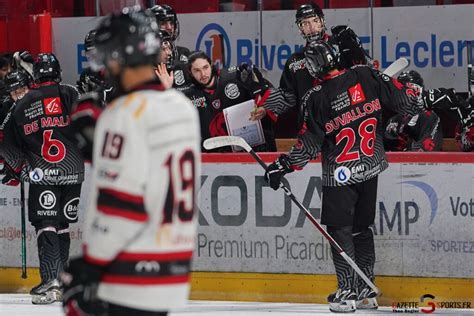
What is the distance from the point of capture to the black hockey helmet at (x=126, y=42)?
11.8 ft

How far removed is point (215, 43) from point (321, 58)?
2.30 m

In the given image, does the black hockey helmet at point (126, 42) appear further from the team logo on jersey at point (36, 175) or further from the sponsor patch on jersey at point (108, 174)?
the team logo on jersey at point (36, 175)

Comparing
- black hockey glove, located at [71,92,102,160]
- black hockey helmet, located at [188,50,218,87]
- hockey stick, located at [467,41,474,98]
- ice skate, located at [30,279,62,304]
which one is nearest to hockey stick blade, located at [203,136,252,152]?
black hockey helmet, located at [188,50,218,87]

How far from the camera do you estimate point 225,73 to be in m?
8.09

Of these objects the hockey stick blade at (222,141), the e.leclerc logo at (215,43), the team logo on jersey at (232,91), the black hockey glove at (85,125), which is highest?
the e.leclerc logo at (215,43)

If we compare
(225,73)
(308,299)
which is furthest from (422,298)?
(225,73)

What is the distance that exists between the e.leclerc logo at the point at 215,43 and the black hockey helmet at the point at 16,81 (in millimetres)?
1437

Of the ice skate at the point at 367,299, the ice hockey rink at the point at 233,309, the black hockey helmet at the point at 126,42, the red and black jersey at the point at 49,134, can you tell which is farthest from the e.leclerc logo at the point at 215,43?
the black hockey helmet at the point at 126,42

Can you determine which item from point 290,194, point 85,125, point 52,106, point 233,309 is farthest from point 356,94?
point 85,125

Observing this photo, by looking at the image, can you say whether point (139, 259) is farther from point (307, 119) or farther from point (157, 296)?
point (307, 119)

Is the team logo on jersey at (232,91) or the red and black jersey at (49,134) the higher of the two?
the team logo on jersey at (232,91)

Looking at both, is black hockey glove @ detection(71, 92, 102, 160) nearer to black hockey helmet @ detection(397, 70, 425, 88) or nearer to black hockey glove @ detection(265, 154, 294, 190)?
black hockey glove @ detection(265, 154, 294, 190)

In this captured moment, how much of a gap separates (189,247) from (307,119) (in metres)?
3.60

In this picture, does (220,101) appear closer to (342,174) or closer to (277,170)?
(277,170)
